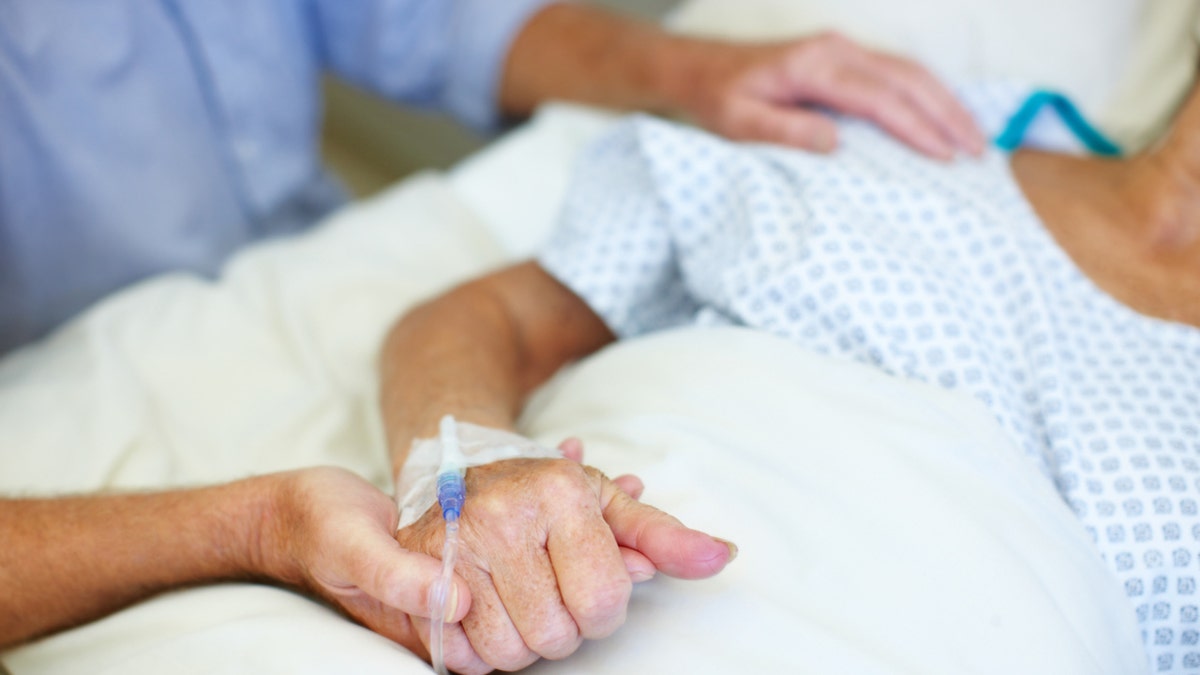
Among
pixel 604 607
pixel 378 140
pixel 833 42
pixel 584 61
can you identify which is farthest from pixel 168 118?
pixel 378 140

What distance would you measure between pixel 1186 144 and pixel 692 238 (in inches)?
19.6

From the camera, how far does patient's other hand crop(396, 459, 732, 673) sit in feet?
1.84

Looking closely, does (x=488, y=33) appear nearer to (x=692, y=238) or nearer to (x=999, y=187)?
(x=692, y=238)

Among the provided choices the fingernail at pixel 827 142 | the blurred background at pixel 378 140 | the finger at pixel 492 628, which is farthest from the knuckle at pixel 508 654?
the blurred background at pixel 378 140

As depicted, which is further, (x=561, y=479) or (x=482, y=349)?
(x=482, y=349)

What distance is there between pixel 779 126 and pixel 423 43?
599mm

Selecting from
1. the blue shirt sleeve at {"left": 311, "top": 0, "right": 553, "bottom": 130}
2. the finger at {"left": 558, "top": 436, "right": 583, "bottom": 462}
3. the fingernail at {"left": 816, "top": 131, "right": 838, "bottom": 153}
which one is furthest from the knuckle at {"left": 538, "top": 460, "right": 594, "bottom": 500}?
the blue shirt sleeve at {"left": 311, "top": 0, "right": 553, "bottom": 130}

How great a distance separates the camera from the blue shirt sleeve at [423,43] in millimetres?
1344

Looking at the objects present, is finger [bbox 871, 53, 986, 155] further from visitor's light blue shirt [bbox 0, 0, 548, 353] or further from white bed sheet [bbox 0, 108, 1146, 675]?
visitor's light blue shirt [bbox 0, 0, 548, 353]

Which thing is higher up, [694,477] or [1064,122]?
[1064,122]

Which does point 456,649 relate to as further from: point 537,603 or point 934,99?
point 934,99

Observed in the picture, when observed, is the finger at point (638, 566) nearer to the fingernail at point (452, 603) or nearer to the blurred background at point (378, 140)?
the fingernail at point (452, 603)

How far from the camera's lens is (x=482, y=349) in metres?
0.89

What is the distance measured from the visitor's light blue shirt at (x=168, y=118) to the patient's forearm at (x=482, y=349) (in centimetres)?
43
